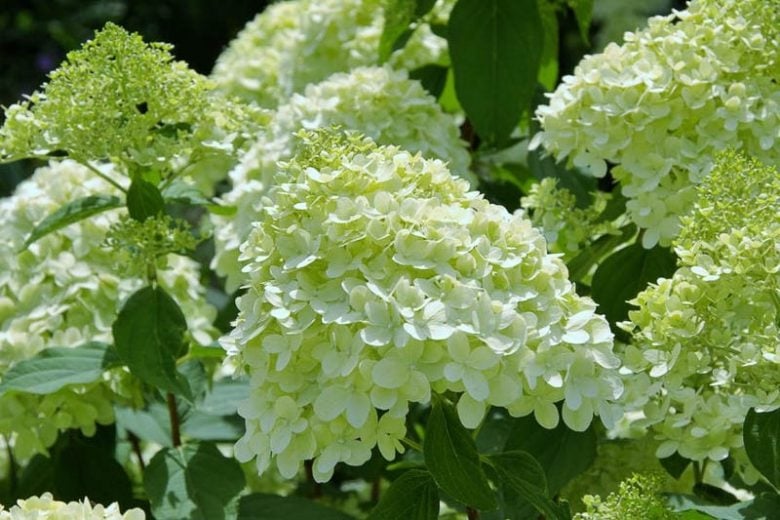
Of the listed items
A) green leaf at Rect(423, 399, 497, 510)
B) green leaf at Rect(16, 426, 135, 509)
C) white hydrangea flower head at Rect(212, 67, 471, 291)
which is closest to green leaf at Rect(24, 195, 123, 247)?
white hydrangea flower head at Rect(212, 67, 471, 291)

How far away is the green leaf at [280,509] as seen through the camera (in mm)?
1720

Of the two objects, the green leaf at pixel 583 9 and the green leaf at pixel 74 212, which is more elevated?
the green leaf at pixel 74 212

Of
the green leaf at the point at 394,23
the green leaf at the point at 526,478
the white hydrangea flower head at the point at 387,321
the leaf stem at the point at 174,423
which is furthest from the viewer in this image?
the green leaf at the point at 394,23

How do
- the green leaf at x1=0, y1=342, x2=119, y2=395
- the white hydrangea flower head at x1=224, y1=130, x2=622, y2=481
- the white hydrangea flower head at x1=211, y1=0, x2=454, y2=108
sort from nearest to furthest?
the white hydrangea flower head at x1=224, y1=130, x2=622, y2=481, the green leaf at x1=0, y1=342, x2=119, y2=395, the white hydrangea flower head at x1=211, y1=0, x2=454, y2=108

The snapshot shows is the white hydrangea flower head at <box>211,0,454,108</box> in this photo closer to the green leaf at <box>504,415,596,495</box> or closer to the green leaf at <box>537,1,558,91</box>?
the green leaf at <box>537,1,558,91</box>

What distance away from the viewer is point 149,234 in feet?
5.27

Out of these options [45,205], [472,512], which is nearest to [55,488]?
[45,205]

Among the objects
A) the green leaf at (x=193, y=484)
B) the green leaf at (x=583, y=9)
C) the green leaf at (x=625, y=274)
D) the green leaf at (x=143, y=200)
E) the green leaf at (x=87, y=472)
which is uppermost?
the green leaf at (x=143, y=200)

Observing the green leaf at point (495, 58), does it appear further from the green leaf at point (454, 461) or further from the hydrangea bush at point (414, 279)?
the green leaf at point (454, 461)

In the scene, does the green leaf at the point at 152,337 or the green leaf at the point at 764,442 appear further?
the green leaf at the point at 152,337

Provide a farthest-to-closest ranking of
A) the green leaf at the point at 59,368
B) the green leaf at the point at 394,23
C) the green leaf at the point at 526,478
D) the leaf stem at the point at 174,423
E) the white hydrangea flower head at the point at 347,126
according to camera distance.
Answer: the green leaf at the point at 394,23, the white hydrangea flower head at the point at 347,126, the leaf stem at the point at 174,423, the green leaf at the point at 59,368, the green leaf at the point at 526,478

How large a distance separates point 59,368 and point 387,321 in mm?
661

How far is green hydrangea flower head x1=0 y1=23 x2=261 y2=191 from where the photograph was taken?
1.57 metres

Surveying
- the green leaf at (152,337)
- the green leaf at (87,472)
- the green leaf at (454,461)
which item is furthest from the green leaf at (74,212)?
the green leaf at (454,461)
